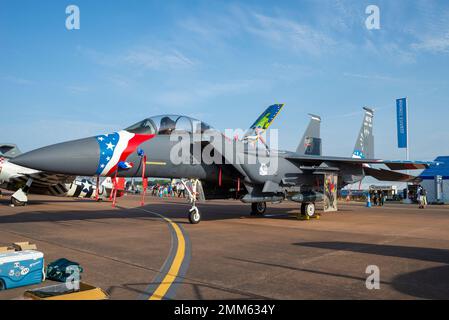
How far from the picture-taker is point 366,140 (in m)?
18.1

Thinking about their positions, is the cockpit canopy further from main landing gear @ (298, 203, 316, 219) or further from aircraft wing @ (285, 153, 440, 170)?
Result: main landing gear @ (298, 203, 316, 219)

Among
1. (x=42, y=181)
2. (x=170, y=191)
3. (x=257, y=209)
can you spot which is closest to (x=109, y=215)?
(x=257, y=209)

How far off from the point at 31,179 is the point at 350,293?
18519mm

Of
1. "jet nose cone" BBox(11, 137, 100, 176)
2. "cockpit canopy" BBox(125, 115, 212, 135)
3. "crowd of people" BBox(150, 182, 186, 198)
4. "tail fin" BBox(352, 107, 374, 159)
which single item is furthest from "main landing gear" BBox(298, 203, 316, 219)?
"crowd of people" BBox(150, 182, 186, 198)

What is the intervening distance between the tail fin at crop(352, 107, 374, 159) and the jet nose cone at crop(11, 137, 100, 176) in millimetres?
13387

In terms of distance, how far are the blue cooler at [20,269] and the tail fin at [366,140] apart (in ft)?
52.4

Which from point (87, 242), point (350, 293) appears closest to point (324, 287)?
point (350, 293)

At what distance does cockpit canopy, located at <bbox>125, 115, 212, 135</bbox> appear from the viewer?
9078mm

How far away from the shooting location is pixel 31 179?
18266 millimetres

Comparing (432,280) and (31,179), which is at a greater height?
(31,179)

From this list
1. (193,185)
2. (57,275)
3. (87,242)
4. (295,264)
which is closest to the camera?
(57,275)

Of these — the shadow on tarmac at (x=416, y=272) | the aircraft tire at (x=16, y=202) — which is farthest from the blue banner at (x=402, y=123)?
the aircraft tire at (x=16, y=202)

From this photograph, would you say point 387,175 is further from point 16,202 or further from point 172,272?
point 16,202
